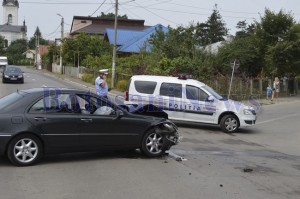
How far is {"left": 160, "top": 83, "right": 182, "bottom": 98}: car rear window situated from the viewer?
1510 cm

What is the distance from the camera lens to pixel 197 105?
49.3 feet

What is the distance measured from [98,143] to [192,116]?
6773 mm

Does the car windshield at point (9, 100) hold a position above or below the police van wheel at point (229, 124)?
above

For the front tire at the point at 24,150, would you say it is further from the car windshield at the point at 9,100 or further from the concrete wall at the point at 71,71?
the concrete wall at the point at 71,71

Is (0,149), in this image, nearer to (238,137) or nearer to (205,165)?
(205,165)

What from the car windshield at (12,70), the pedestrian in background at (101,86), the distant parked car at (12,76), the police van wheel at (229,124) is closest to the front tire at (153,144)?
the pedestrian in background at (101,86)

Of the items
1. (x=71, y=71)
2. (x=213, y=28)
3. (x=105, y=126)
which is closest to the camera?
(x=105, y=126)

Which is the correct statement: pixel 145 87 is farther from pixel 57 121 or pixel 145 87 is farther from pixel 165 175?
pixel 165 175

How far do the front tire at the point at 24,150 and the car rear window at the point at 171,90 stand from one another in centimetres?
756

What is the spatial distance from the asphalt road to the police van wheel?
3376 millimetres

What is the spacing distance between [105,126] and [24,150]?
1634 millimetres

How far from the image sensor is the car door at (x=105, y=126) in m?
8.56

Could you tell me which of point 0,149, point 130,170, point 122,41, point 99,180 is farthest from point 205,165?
point 122,41

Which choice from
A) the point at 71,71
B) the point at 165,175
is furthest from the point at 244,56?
the point at 71,71
